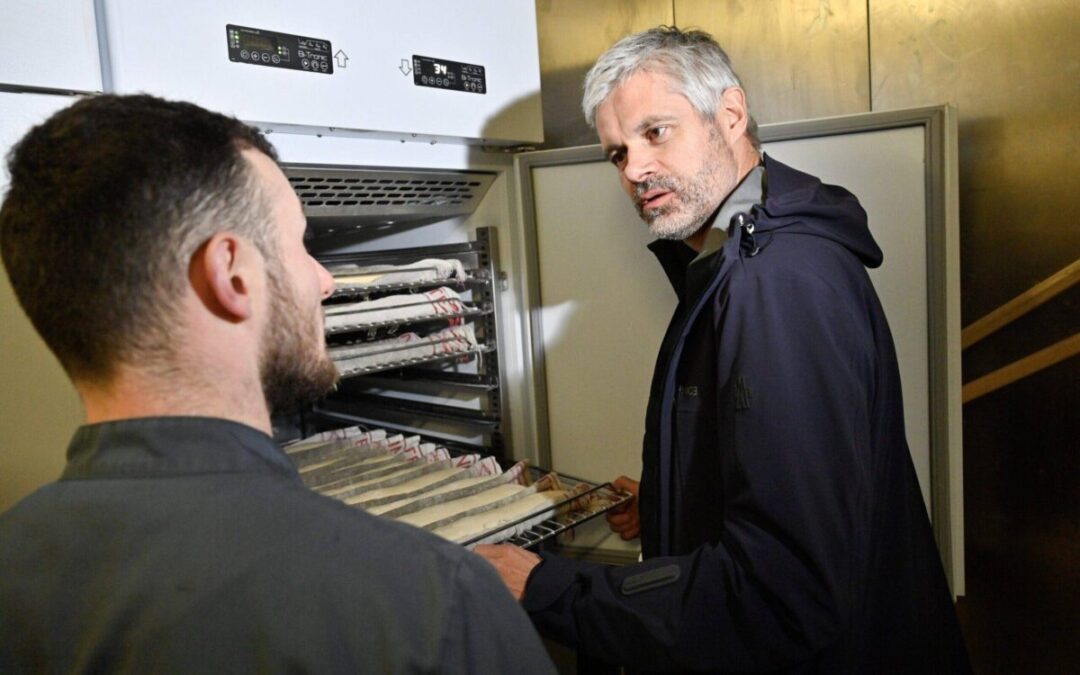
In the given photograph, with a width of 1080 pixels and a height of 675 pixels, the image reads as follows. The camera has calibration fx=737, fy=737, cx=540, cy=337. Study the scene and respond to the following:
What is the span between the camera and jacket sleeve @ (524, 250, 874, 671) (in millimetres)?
841

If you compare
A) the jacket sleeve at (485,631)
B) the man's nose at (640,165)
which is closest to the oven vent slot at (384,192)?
the man's nose at (640,165)

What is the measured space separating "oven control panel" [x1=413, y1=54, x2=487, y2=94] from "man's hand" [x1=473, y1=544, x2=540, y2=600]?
74 centimetres

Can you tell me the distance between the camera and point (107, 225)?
1.75 feet

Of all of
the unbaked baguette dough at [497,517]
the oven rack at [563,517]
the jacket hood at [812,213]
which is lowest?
the oven rack at [563,517]

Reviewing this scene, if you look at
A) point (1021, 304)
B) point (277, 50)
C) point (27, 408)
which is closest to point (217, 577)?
point (27, 408)

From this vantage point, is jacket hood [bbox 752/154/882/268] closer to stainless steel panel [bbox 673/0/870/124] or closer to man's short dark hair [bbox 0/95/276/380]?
man's short dark hair [bbox 0/95/276/380]

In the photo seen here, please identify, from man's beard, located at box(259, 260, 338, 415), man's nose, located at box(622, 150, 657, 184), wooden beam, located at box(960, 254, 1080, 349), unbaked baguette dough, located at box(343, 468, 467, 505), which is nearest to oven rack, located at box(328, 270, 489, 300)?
unbaked baguette dough, located at box(343, 468, 467, 505)

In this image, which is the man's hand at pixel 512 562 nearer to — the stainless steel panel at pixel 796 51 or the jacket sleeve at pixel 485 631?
the jacket sleeve at pixel 485 631

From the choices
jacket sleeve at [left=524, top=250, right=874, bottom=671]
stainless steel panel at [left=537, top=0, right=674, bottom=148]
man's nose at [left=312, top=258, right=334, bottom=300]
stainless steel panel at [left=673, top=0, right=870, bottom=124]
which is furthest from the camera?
stainless steel panel at [left=537, top=0, right=674, bottom=148]

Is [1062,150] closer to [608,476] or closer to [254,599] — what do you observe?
[608,476]

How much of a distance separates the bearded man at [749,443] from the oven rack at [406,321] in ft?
1.49

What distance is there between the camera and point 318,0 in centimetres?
107

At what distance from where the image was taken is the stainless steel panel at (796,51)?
1741 millimetres

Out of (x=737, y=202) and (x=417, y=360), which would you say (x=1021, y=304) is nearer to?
(x=737, y=202)
